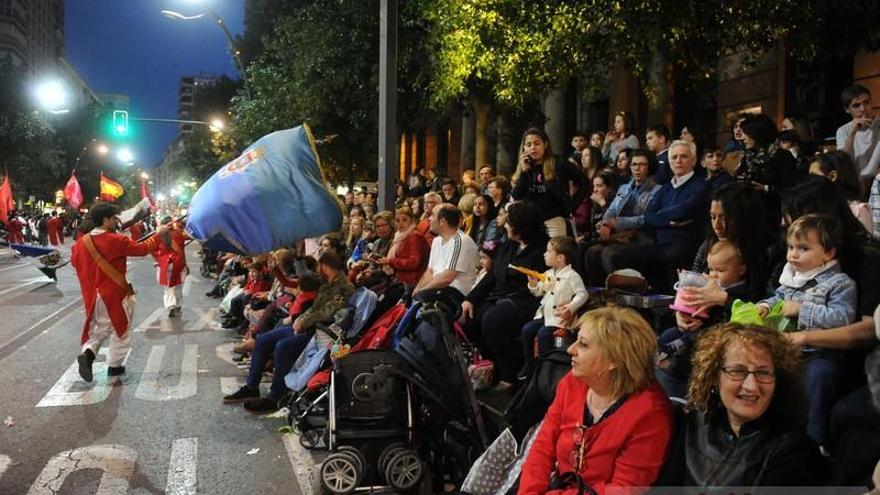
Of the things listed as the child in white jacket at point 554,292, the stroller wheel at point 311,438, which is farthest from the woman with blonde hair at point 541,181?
the stroller wheel at point 311,438

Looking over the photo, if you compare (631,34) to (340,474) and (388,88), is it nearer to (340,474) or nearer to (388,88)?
(388,88)

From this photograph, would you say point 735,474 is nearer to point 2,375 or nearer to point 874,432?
point 874,432

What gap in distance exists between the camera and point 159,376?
9148 mm

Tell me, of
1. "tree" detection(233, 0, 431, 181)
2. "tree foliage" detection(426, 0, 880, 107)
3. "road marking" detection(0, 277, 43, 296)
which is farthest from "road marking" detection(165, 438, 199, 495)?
"road marking" detection(0, 277, 43, 296)

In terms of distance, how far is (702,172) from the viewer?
6660mm

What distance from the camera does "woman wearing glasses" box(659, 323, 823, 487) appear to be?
2.79 metres

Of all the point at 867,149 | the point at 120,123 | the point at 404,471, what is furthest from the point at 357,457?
the point at 120,123

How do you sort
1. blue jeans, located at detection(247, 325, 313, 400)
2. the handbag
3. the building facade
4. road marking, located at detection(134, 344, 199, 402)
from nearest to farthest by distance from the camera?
the handbag
blue jeans, located at detection(247, 325, 313, 400)
road marking, located at detection(134, 344, 199, 402)
the building facade

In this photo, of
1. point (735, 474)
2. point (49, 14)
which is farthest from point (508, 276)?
point (49, 14)

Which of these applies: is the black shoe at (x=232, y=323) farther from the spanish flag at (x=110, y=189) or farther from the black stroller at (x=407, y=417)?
the spanish flag at (x=110, y=189)

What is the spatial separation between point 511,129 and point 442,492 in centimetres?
1515

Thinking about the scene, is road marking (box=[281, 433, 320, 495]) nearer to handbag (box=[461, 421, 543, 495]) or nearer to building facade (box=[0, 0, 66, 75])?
handbag (box=[461, 421, 543, 495])

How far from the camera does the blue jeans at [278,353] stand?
24.2 feet

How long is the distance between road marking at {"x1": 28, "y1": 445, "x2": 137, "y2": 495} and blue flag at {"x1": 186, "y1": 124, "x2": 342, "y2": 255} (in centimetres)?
187
